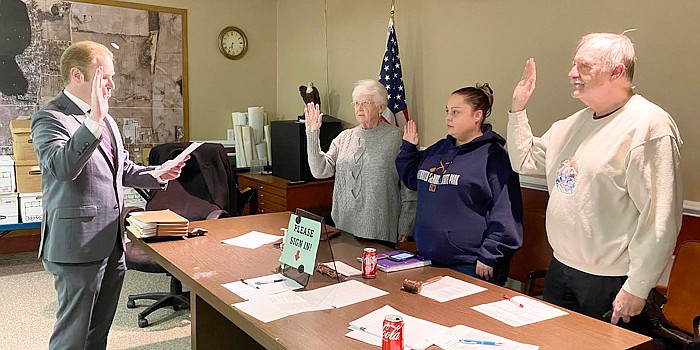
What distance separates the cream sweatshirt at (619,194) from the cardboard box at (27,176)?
3.97 meters

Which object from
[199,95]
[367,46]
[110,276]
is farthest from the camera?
[199,95]

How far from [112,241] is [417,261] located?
4.11ft

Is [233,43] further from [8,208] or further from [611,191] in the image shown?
[611,191]

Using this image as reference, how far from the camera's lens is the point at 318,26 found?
16.7 ft

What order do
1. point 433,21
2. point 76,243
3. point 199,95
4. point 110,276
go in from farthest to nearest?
point 199,95 → point 433,21 → point 110,276 → point 76,243

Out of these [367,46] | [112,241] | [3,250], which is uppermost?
[367,46]

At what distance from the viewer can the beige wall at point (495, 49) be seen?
8.26ft

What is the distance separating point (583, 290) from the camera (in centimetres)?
197

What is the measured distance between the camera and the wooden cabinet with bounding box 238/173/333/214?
172 inches

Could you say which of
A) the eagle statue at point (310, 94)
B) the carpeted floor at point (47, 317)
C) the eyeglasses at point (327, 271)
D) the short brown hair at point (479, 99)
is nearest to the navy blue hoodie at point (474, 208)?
the short brown hair at point (479, 99)

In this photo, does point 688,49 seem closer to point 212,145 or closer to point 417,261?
point 417,261

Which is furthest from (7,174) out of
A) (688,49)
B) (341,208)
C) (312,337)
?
(688,49)

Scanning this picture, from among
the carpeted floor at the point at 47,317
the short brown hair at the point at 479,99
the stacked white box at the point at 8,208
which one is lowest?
the carpeted floor at the point at 47,317

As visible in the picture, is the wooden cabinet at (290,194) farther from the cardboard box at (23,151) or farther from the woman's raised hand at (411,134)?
the cardboard box at (23,151)
